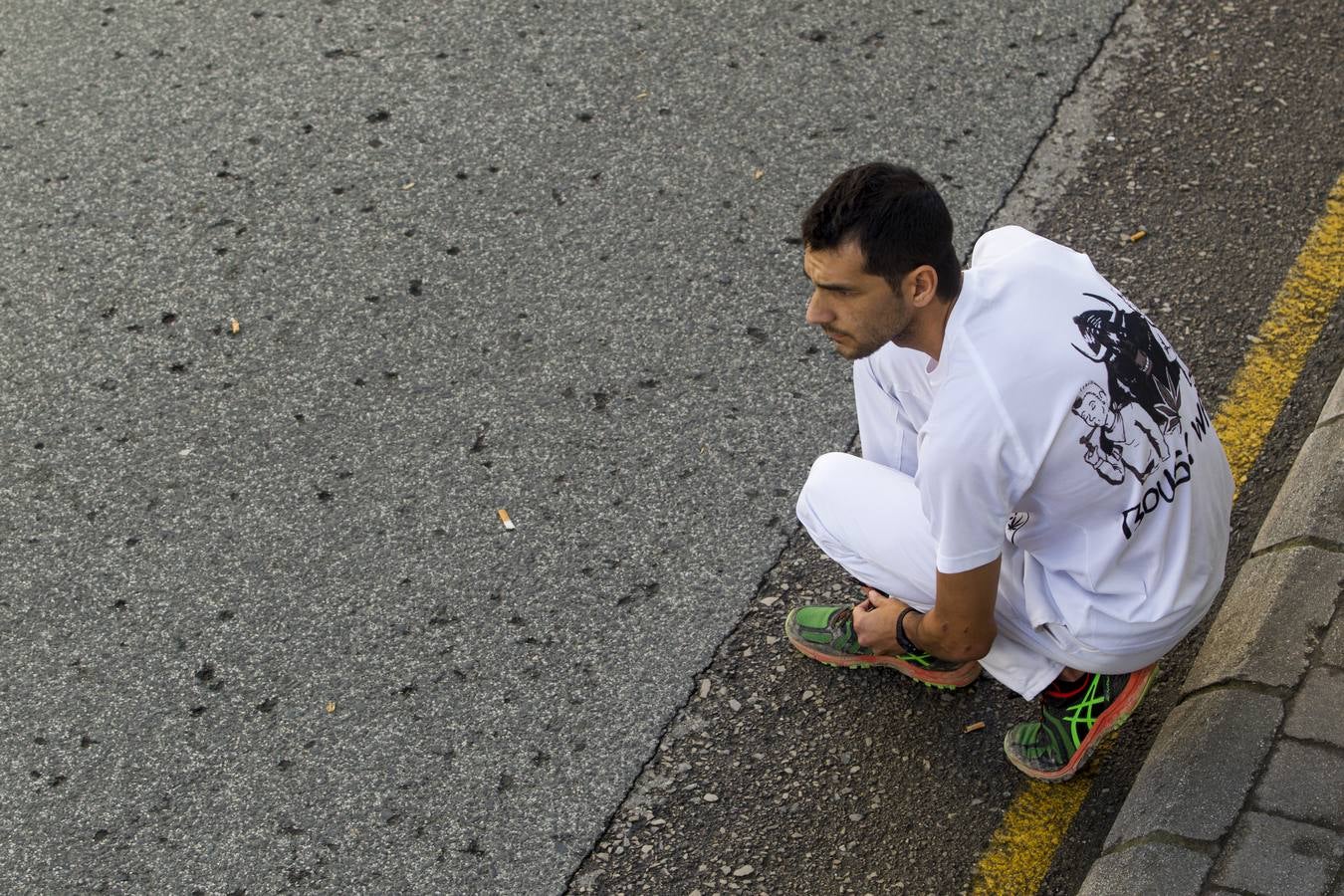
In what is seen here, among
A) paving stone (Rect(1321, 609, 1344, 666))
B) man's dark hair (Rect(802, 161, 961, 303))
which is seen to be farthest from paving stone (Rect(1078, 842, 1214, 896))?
man's dark hair (Rect(802, 161, 961, 303))

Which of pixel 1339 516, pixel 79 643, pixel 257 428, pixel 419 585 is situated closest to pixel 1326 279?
pixel 1339 516

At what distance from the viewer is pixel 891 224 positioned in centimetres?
243

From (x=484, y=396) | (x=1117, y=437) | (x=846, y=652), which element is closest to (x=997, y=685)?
(x=846, y=652)

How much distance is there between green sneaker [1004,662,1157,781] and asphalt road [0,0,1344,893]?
0.34 ft

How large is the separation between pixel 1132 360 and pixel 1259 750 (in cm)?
84

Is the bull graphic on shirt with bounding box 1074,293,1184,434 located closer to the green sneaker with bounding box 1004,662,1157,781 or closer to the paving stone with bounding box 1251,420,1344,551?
the green sneaker with bounding box 1004,662,1157,781

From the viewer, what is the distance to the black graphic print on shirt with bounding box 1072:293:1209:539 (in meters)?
2.45

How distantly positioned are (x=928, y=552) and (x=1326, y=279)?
188 centimetres

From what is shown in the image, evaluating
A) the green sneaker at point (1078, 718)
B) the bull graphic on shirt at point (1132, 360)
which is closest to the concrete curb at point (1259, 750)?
the green sneaker at point (1078, 718)

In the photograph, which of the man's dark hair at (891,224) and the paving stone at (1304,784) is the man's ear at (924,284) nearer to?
the man's dark hair at (891,224)

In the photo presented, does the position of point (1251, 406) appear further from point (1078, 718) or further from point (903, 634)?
Answer: point (903, 634)

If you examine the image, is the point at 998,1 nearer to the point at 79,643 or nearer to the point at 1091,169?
the point at 1091,169

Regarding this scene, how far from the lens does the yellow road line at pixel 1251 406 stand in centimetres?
278

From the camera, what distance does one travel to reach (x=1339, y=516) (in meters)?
3.13
